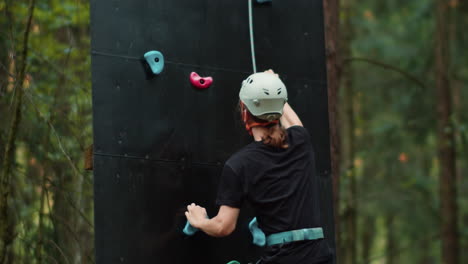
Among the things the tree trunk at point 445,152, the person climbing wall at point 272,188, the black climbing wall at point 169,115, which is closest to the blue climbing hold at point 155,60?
the black climbing wall at point 169,115

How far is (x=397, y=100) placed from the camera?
1612cm

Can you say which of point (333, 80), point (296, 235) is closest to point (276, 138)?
point (296, 235)

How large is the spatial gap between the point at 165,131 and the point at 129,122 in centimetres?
28

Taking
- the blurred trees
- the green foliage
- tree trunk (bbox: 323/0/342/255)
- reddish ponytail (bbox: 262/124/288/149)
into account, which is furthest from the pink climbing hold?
the green foliage

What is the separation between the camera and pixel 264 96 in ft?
14.5

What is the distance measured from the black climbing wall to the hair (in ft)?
1.83

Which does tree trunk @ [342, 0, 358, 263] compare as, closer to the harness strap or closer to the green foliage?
the green foliage

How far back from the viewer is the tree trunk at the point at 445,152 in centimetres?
1356

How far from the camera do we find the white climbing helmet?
444cm

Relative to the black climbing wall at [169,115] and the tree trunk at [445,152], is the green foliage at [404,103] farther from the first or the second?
the black climbing wall at [169,115]

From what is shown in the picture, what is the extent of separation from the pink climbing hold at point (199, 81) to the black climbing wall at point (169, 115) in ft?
0.13

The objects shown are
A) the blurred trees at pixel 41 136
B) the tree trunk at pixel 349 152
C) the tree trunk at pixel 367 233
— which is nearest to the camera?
the blurred trees at pixel 41 136

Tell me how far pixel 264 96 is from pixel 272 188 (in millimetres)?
569

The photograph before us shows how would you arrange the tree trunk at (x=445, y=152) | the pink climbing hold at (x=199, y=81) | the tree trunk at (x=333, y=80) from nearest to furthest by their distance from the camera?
1. the pink climbing hold at (x=199, y=81)
2. the tree trunk at (x=333, y=80)
3. the tree trunk at (x=445, y=152)
